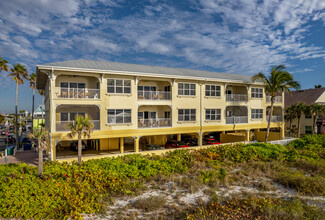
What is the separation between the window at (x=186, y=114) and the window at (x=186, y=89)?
223 centimetres

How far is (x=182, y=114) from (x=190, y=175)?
38.4 ft

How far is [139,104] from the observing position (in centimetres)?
2403

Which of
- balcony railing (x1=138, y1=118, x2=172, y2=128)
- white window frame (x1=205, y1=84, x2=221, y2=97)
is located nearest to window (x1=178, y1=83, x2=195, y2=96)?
white window frame (x1=205, y1=84, x2=221, y2=97)

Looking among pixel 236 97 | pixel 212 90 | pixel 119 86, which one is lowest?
pixel 236 97

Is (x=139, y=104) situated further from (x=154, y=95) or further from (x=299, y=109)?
(x=299, y=109)

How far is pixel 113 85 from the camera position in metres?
22.6

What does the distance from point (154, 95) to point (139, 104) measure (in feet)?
8.06

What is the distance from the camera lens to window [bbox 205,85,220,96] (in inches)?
1129

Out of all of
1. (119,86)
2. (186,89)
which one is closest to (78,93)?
(119,86)

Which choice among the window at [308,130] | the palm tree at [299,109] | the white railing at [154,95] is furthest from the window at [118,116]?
the window at [308,130]

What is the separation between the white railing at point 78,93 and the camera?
20.8m

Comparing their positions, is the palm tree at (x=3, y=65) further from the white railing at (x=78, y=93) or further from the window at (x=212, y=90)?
the window at (x=212, y=90)

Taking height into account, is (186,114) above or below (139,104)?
below

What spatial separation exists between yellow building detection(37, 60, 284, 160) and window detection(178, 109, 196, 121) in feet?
0.38
